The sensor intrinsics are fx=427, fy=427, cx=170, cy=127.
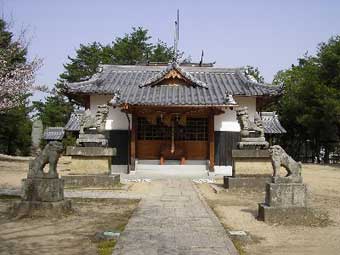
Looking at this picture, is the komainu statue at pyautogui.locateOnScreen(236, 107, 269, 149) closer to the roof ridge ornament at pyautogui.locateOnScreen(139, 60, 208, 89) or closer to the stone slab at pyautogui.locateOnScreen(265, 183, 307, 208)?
the stone slab at pyautogui.locateOnScreen(265, 183, 307, 208)

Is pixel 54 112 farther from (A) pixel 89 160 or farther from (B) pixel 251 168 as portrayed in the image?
(B) pixel 251 168

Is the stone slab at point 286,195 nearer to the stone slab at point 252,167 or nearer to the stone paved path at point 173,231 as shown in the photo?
the stone paved path at point 173,231

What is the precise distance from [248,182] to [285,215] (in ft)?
20.6

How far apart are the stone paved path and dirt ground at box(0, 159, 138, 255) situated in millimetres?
453

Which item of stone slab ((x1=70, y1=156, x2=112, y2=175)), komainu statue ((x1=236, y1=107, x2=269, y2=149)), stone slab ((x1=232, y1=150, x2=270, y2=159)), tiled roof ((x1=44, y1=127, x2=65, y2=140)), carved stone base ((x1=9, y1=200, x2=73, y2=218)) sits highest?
tiled roof ((x1=44, y1=127, x2=65, y2=140))

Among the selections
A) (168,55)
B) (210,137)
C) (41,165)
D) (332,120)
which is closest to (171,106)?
(210,137)

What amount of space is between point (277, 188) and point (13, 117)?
29548mm

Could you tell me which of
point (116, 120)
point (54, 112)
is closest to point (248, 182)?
point (116, 120)

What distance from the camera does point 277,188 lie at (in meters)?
9.68

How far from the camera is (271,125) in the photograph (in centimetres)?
3466

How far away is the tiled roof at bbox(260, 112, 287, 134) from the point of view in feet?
111

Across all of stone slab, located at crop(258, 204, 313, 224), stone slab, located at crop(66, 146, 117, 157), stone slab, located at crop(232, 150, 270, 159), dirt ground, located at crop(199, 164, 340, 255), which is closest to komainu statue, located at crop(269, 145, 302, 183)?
stone slab, located at crop(258, 204, 313, 224)

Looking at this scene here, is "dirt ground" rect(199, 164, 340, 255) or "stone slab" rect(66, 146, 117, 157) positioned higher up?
"stone slab" rect(66, 146, 117, 157)

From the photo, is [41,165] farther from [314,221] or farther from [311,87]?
[311,87]
